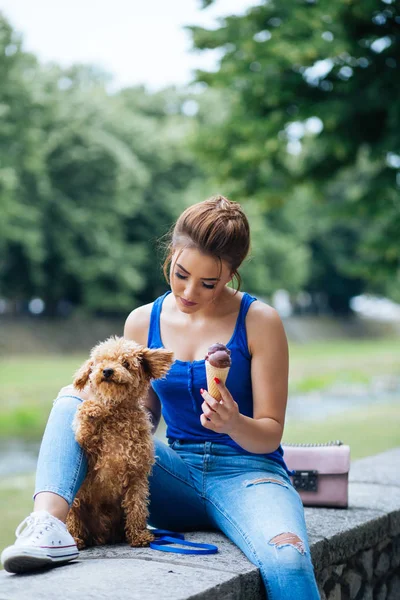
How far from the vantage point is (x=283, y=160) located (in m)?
9.45

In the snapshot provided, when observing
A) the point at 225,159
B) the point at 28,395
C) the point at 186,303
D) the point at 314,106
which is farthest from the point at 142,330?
the point at 28,395

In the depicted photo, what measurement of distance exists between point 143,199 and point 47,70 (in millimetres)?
6581

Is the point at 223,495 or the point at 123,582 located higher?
the point at 223,495

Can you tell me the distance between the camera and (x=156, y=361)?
9.12 feet

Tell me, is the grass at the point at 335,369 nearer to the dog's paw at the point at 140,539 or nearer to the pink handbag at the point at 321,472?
the pink handbag at the point at 321,472

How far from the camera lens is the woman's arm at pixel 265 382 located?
9.40 ft

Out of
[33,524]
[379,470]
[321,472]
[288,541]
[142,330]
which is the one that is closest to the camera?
[33,524]

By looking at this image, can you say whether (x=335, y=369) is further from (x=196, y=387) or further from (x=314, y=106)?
(x=196, y=387)

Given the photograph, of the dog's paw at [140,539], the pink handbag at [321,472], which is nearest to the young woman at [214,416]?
the dog's paw at [140,539]

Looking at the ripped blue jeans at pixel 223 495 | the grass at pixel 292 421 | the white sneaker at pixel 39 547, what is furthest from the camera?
the grass at pixel 292 421

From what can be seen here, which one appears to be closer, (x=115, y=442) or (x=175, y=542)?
(x=115, y=442)

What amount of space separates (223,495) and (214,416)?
45 cm

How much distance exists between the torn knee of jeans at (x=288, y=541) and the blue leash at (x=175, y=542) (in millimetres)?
271

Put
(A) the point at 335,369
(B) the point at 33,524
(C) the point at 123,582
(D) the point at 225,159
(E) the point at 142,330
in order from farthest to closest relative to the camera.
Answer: (A) the point at 335,369 < (D) the point at 225,159 < (E) the point at 142,330 < (B) the point at 33,524 < (C) the point at 123,582
